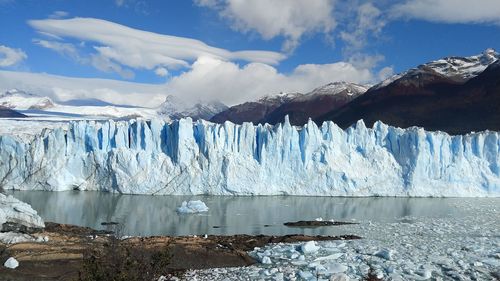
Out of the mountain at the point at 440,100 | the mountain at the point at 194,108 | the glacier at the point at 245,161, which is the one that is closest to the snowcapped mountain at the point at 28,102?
the mountain at the point at 194,108

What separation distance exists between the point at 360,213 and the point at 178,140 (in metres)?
10.9

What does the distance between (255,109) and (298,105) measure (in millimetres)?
Result: 19375

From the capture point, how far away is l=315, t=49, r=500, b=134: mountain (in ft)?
177

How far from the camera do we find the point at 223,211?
20516mm

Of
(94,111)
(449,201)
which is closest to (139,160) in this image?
(449,201)

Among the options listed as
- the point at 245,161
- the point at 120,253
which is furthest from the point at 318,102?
the point at 120,253

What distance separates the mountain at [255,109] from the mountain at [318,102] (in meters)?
10.4

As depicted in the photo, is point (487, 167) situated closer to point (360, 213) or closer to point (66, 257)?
point (360, 213)

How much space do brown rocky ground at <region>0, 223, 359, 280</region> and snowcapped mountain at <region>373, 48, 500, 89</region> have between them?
221 feet

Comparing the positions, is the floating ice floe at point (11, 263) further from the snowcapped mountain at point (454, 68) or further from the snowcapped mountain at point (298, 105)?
the snowcapped mountain at point (298, 105)

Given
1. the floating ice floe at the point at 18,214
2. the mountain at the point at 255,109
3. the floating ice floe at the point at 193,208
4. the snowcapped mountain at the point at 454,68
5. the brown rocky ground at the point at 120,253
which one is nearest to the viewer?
the brown rocky ground at the point at 120,253

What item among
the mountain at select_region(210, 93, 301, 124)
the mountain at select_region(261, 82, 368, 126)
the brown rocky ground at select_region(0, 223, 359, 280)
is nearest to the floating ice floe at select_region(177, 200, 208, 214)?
the brown rocky ground at select_region(0, 223, 359, 280)

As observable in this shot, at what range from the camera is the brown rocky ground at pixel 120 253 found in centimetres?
754

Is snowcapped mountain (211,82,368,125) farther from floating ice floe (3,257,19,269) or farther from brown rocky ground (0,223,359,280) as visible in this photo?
floating ice floe (3,257,19,269)
